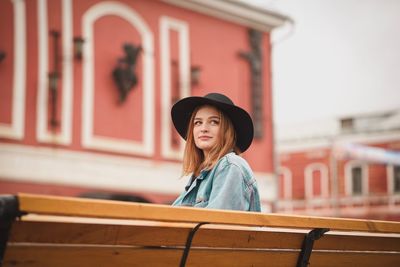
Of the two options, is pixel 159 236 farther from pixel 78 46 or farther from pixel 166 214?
pixel 78 46

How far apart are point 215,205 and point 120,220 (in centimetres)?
86

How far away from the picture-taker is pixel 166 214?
97.1 inches

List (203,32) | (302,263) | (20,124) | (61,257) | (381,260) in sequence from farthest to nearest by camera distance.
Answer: (203,32)
(20,124)
(381,260)
(302,263)
(61,257)

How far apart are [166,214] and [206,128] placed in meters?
1.29

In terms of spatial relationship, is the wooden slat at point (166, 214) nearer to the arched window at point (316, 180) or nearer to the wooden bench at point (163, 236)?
the wooden bench at point (163, 236)

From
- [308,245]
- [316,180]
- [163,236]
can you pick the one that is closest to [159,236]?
[163,236]

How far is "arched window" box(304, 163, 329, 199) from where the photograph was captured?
3731 cm

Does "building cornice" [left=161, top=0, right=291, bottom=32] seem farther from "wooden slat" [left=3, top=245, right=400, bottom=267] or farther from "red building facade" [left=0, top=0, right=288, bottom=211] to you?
"wooden slat" [left=3, top=245, right=400, bottom=267]

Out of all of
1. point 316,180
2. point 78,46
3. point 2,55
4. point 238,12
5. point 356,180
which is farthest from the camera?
point 316,180

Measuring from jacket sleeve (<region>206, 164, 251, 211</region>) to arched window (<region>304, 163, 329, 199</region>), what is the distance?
34289mm

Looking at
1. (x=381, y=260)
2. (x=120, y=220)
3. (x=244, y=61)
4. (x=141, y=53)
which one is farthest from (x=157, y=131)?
(x=120, y=220)

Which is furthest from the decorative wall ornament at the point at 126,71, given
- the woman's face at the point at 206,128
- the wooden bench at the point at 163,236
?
the wooden bench at the point at 163,236

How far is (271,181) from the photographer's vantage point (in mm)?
20172

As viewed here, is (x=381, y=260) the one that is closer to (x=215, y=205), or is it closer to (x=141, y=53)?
(x=215, y=205)
